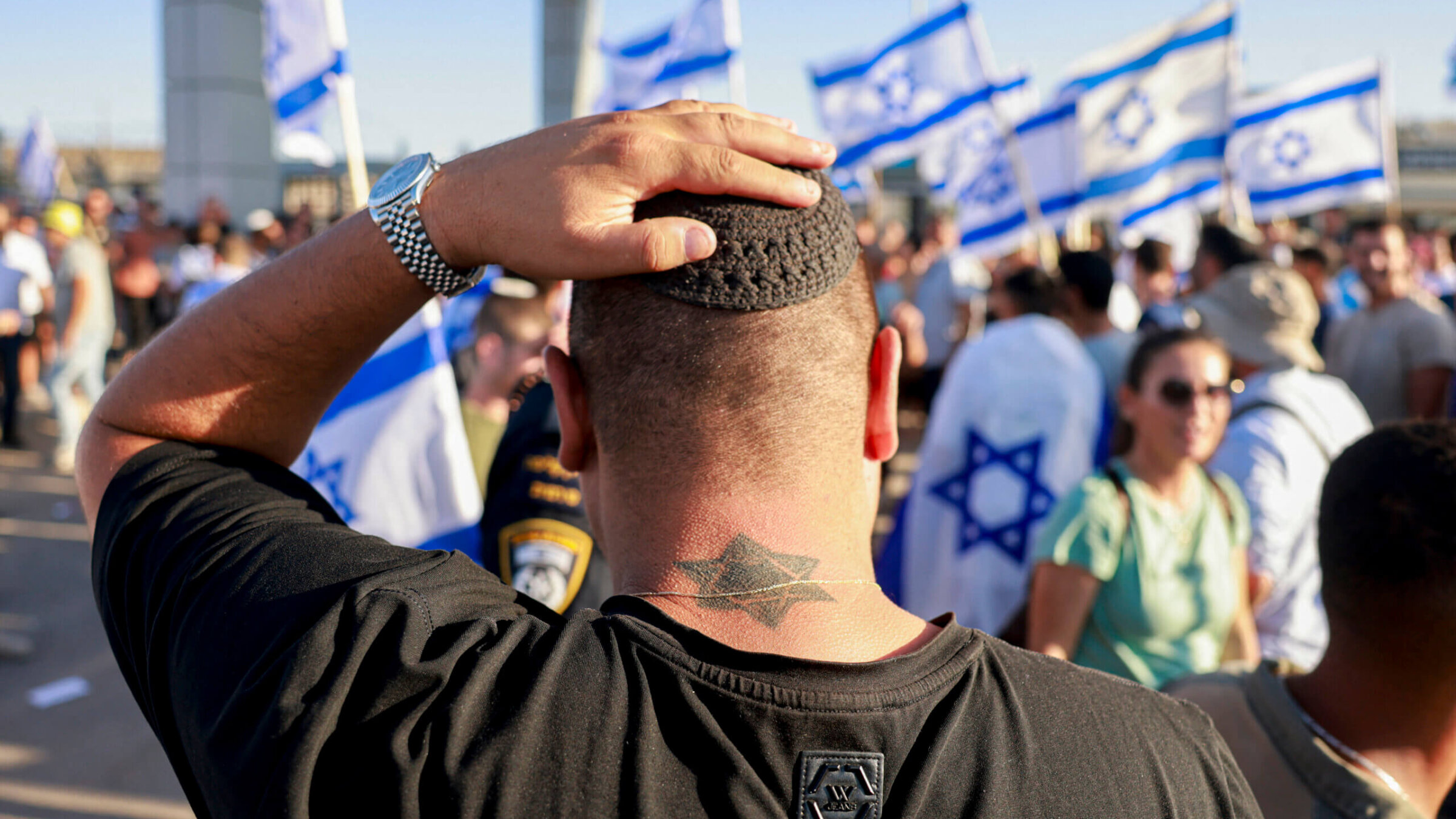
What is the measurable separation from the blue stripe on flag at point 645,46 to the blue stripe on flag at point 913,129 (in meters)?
1.93

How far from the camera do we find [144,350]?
1299 millimetres

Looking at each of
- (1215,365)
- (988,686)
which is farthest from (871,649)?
(1215,365)

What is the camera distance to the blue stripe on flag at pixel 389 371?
285cm

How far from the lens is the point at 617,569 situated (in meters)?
1.19

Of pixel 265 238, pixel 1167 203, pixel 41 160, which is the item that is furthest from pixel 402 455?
pixel 41 160

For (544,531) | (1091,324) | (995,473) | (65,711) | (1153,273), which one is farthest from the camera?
(1153,273)

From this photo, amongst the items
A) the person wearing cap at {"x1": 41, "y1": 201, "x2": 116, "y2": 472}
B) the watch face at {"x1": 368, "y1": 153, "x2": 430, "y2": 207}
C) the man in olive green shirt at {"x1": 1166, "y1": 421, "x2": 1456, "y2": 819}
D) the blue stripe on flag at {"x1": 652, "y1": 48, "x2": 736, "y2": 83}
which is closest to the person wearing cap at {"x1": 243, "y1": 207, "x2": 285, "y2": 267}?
the person wearing cap at {"x1": 41, "y1": 201, "x2": 116, "y2": 472}

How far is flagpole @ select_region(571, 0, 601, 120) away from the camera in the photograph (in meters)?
17.7

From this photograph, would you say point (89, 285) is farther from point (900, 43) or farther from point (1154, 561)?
point (1154, 561)

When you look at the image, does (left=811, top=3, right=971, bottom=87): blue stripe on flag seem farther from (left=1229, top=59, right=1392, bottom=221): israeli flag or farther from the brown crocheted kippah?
the brown crocheted kippah

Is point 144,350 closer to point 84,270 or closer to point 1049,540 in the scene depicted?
point 1049,540

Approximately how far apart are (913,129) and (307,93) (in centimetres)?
433

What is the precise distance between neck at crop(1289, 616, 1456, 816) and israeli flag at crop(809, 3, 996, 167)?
219 inches

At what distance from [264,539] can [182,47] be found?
601 inches
